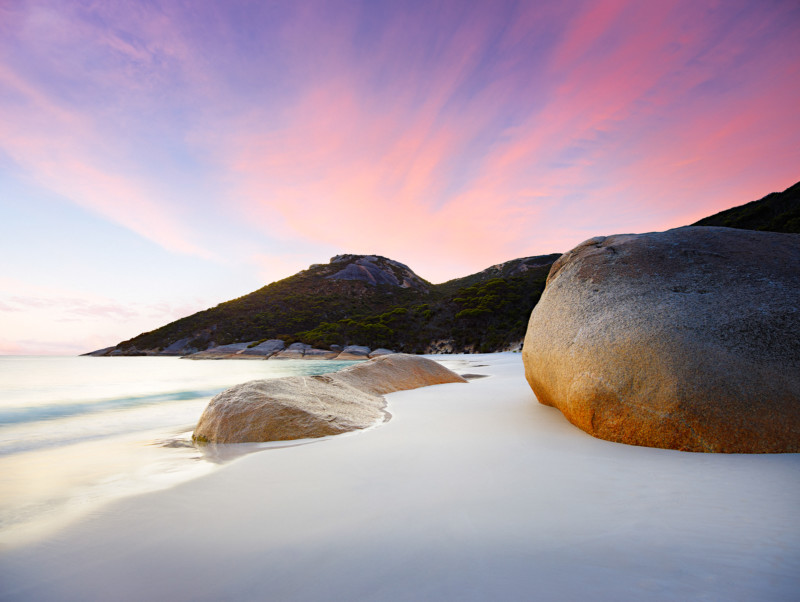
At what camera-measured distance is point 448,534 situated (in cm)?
168

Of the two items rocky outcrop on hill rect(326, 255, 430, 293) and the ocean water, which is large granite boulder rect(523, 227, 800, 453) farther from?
rocky outcrop on hill rect(326, 255, 430, 293)

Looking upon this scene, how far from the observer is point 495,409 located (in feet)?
15.7

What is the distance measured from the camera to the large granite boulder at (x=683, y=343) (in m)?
2.70

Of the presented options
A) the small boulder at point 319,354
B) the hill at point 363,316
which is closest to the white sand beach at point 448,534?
the hill at point 363,316

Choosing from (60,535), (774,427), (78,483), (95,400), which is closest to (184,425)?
(78,483)

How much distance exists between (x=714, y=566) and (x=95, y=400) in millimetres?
10741

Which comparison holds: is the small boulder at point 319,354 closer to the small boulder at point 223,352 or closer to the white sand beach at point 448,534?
the small boulder at point 223,352

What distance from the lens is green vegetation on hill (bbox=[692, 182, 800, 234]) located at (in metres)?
24.8

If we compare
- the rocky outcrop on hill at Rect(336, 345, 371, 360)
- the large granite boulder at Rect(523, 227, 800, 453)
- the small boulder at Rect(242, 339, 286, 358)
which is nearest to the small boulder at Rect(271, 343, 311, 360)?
the small boulder at Rect(242, 339, 286, 358)

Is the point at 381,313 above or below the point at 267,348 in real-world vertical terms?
above

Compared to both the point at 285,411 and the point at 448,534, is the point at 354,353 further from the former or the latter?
the point at 448,534

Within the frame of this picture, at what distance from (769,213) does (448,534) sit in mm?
39383

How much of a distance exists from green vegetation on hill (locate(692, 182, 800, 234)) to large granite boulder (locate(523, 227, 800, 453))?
95.2 ft

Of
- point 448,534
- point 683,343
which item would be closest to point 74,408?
point 448,534
